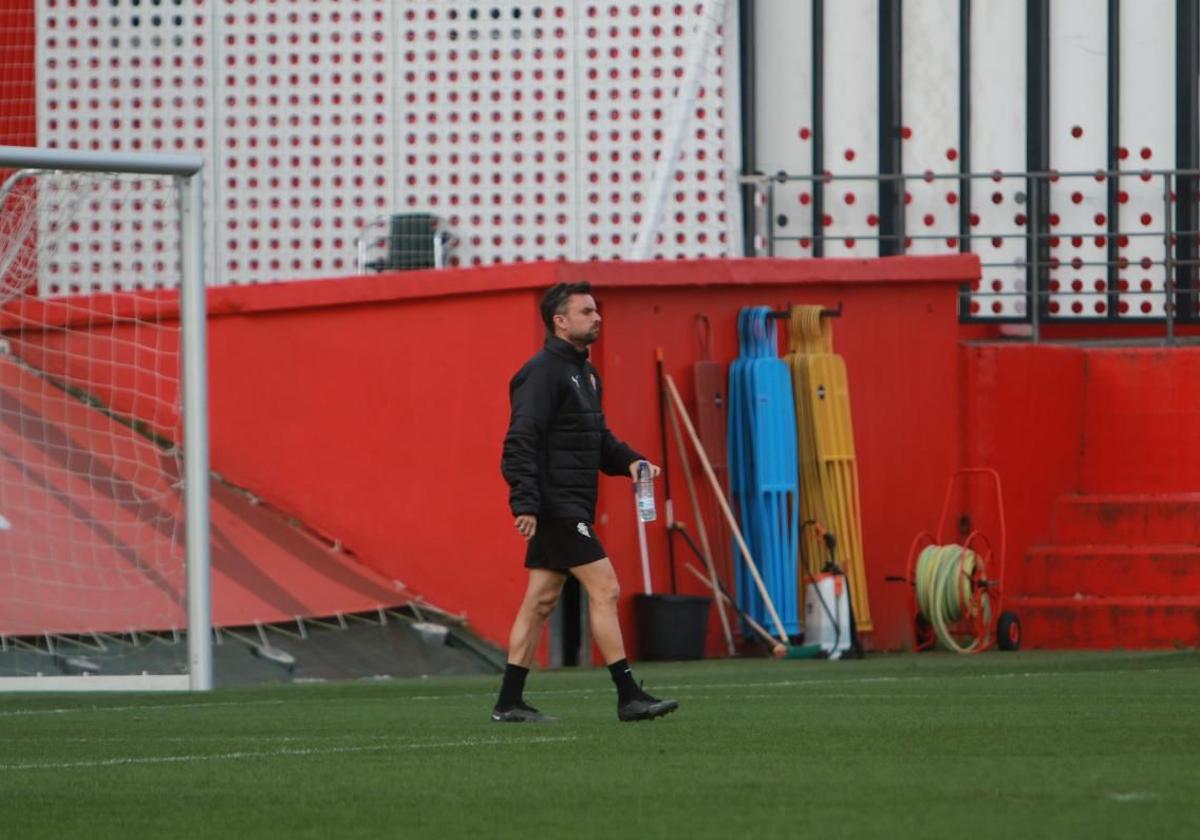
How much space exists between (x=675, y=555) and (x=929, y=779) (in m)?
9.85

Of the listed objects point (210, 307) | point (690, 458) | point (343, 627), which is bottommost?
point (343, 627)

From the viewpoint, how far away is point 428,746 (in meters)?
8.90

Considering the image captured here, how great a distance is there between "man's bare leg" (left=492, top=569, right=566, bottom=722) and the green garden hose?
7507 millimetres

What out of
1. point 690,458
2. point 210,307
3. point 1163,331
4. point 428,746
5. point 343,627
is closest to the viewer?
point 428,746

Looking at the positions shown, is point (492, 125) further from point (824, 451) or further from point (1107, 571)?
point (1107, 571)

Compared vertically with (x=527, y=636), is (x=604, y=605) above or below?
above

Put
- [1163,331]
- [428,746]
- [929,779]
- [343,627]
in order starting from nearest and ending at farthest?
[929,779] < [428,746] < [343,627] < [1163,331]

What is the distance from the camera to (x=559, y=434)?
32.6ft

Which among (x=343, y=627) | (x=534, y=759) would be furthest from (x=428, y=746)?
(x=343, y=627)

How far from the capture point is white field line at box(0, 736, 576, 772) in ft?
27.7

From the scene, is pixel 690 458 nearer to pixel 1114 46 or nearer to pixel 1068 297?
pixel 1068 297

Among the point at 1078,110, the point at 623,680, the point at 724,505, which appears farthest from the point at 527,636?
the point at 1078,110

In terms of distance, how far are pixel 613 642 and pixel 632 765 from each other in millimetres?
1790

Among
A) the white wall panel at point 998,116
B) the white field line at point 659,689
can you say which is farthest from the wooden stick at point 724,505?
the white wall panel at point 998,116
